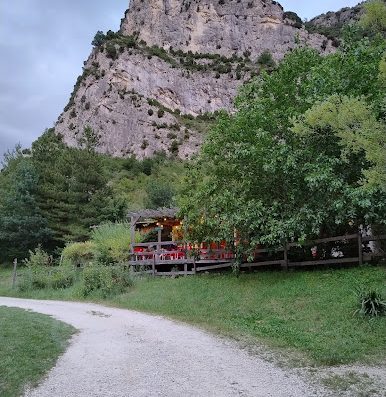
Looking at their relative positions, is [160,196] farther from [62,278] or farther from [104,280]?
[104,280]

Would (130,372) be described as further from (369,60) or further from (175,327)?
(369,60)

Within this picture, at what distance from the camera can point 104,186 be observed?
33000 millimetres

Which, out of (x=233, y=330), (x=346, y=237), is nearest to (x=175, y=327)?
(x=233, y=330)

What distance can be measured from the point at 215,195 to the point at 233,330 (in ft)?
Answer: 19.5

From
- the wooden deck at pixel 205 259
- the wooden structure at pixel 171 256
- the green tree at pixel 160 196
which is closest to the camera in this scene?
the wooden deck at pixel 205 259

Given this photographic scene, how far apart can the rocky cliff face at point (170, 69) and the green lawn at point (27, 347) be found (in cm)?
4583

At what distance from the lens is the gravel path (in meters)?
5.48

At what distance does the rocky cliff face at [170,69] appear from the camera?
58938 mm

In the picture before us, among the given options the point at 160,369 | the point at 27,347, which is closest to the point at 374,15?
the point at 160,369

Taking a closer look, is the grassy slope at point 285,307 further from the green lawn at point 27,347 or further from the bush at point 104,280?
the green lawn at point 27,347

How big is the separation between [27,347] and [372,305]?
22.2ft

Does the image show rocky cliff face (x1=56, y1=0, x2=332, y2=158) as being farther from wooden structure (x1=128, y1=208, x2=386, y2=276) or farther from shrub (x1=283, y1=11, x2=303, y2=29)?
wooden structure (x1=128, y1=208, x2=386, y2=276)

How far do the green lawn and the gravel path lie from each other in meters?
0.21

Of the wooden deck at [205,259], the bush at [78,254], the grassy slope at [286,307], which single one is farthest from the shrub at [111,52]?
the grassy slope at [286,307]
